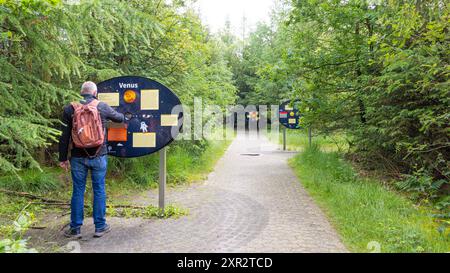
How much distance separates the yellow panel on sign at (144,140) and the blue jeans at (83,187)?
0.88 meters

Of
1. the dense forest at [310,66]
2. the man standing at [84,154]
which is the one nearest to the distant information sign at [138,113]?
the dense forest at [310,66]

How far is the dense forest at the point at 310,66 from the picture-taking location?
419 centimetres

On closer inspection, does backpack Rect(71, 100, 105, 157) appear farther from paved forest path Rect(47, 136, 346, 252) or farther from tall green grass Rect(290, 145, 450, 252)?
tall green grass Rect(290, 145, 450, 252)

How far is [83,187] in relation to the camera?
4812 mm

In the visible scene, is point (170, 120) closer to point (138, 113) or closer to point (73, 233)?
point (138, 113)

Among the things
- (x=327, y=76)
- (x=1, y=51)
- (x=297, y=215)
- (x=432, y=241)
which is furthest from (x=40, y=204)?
(x=327, y=76)

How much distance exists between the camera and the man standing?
4.63 metres

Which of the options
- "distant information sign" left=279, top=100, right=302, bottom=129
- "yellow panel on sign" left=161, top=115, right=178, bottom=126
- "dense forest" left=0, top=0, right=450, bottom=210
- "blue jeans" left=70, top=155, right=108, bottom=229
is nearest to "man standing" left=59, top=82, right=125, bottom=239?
"blue jeans" left=70, top=155, right=108, bottom=229

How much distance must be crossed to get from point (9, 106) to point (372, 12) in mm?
7225

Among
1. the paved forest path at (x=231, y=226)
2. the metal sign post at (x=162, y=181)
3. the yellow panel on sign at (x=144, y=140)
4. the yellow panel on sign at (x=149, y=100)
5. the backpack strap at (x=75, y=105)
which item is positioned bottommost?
the paved forest path at (x=231, y=226)

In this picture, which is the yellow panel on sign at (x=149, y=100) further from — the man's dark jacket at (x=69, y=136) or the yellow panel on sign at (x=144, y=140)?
the man's dark jacket at (x=69, y=136)

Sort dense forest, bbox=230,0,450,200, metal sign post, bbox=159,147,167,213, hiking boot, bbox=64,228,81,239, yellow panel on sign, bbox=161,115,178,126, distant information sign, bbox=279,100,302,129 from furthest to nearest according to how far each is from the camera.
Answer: distant information sign, bbox=279,100,302,129 → dense forest, bbox=230,0,450,200 → metal sign post, bbox=159,147,167,213 → yellow panel on sign, bbox=161,115,178,126 → hiking boot, bbox=64,228,81,239

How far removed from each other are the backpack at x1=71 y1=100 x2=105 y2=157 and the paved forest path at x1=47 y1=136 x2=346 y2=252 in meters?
1.21

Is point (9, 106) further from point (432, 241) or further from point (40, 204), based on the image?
point (432, 241)
